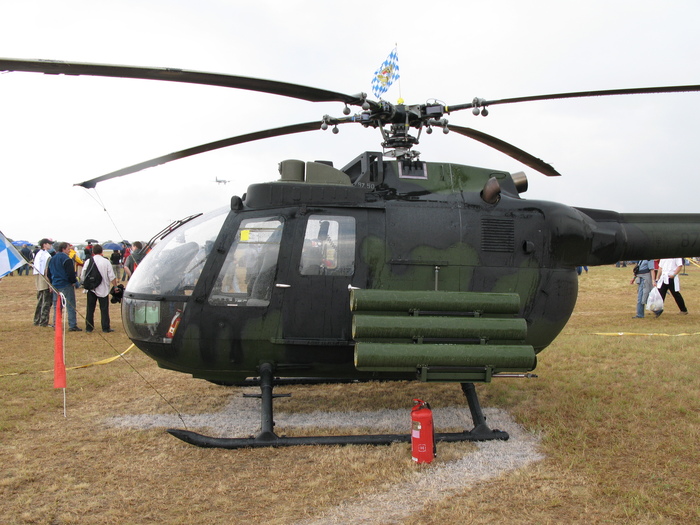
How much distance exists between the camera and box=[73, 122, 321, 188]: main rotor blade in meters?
4.89

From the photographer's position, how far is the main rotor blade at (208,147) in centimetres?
489

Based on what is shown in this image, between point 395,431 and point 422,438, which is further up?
point 422,438

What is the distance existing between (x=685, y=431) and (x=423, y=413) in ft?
8.42

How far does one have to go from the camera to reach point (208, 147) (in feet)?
16.6

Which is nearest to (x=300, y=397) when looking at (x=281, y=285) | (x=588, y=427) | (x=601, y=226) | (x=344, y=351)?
(x=344, y=351)

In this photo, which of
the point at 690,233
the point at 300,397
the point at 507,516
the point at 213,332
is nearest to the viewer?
the point at 507,516

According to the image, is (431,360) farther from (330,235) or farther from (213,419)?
(213,419)

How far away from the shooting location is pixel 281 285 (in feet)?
15.4

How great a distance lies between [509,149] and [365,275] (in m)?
2.31

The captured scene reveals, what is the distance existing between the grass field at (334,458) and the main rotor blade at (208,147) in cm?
239

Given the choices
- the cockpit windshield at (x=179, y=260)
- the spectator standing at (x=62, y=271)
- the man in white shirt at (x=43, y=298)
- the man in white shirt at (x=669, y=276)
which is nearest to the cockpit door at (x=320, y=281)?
the cockpit windshield at (x=179, y=260)

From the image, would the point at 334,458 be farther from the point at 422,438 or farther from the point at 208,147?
the point at 208,147

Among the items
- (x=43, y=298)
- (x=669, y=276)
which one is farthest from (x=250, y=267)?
(x=669, y=276)

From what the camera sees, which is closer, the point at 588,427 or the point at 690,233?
the point at 588,427
